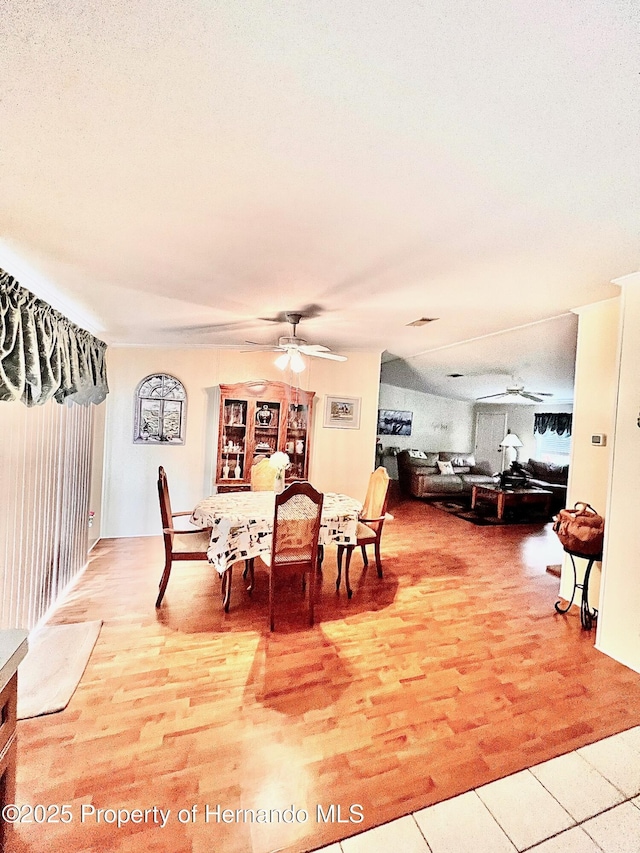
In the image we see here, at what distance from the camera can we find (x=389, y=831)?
1353 millimetres

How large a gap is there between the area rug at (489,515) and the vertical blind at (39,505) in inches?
202

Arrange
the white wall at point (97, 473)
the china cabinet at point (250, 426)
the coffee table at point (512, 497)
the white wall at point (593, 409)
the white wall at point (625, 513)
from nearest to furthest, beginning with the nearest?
the white wall at point (625, 513)
the white wall at point (593, 409)
the white wall at point (97, 473)
the china cabinet at point (250, 426)
the coffee table at point (512, 497)

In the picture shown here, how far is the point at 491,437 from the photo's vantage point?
30.2 ft

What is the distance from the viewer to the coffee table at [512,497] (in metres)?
6.08

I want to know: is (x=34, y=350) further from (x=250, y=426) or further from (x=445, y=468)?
(x=445, y=468)

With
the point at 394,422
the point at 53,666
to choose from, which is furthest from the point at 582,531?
the point at 394,422

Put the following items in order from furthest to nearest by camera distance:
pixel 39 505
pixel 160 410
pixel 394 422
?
1. pixel 394 422
2. pixel 160 410
3. pixel 39 505

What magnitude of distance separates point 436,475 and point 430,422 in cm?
184

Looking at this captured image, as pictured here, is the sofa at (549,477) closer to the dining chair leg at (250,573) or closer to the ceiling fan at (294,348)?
the ceiling fan at (294,348)

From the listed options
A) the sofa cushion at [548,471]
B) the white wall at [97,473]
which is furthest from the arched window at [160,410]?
the sofa cushion at [548,471]

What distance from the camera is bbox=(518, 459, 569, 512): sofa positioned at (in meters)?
6.78

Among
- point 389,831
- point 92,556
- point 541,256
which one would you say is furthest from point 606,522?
point 92,556

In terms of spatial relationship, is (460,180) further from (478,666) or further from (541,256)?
(478,666)

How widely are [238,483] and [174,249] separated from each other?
2988 mm
